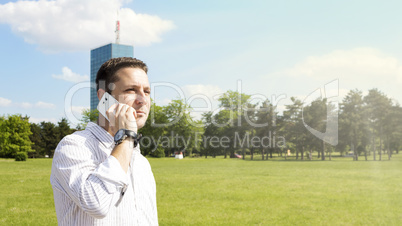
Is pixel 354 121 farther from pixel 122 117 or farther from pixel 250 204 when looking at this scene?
pixel 122 117

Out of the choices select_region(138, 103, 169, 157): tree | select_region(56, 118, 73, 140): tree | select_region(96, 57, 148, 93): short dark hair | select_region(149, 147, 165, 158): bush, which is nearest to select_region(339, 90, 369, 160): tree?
select_region(138, 103, 169, 157): tree

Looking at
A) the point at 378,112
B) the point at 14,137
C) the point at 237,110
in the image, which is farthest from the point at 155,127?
the point at 378,112

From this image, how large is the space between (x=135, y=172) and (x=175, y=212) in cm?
993

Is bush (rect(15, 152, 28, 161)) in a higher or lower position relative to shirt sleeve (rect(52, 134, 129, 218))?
lower

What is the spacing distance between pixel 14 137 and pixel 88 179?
61.9 metres

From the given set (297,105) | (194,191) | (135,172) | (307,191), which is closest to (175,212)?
(194,191)

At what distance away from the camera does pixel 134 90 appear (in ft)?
8.04

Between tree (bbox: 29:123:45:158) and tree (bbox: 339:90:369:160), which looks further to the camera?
tree (bbox: 29:123:45:158)

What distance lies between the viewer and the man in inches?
75.1

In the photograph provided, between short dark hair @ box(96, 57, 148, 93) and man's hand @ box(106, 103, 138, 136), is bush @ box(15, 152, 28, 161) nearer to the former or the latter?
short dark hair @ box(96, 57, 148, 93)

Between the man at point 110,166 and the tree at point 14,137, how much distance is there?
58.5m

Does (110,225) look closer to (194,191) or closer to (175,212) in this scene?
(175,212)

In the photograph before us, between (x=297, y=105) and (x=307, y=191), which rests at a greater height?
(x=297, y=105)

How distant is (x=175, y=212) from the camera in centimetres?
1202
